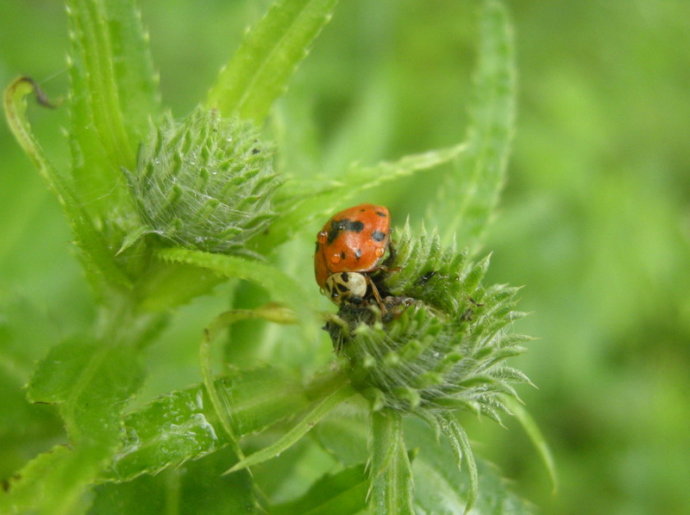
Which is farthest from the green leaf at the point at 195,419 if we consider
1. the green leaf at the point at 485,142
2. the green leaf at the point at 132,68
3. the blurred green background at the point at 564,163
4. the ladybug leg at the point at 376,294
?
the blurred green background at the point at 564,163

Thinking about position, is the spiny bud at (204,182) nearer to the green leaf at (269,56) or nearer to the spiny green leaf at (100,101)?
the spiny green leaf at (100,101)

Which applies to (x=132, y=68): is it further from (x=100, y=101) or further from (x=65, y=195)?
(x=65, y=195)

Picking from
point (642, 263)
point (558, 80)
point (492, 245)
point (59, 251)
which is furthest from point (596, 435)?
point (59, 251)

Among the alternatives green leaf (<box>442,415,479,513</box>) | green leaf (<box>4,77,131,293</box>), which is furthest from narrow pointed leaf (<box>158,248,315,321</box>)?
green leaf (<box>442,415,479,513</box>)

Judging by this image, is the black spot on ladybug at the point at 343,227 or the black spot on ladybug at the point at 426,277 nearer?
the black spot on ladybug at the point at 426,277

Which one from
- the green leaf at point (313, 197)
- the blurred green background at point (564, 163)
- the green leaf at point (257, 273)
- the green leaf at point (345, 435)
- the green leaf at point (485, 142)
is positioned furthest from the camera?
the blurred green background at point (564, 163)

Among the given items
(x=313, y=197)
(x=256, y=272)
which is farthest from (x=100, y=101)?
(x=256, y=272)

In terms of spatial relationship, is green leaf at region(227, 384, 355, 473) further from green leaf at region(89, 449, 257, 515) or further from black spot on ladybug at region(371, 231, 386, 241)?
black spot on ladybug at region(371, 231, 386, 241)
